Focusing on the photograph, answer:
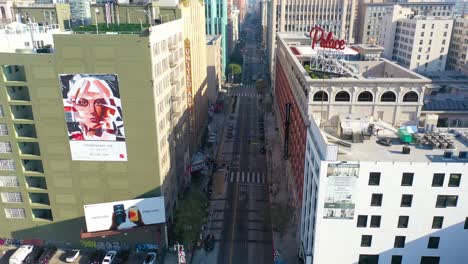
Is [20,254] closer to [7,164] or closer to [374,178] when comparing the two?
[7,164]

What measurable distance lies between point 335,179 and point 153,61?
37.0 m

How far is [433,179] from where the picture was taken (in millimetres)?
51031

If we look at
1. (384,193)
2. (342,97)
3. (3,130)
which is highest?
(342,97)

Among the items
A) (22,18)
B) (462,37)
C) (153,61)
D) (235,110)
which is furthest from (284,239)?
(462,37)

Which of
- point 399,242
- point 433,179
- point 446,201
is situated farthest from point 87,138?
point 446,201

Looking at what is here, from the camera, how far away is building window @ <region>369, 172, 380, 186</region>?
2012 inches

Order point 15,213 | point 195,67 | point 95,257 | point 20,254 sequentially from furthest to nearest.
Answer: point 195,67
point 15,213
point 95,257
point 20,254

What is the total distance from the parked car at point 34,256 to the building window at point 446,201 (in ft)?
235

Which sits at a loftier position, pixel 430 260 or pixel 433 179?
pixel 433 179

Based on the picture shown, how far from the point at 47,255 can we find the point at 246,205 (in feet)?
147

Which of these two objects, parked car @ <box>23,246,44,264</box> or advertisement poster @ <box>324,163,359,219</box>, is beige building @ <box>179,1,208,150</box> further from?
advertisement poster @ <box>324,163,359,219</box>

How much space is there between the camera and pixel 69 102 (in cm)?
6694

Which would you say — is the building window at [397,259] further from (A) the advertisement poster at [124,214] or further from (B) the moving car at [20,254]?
(B) the moving car at [20,254]

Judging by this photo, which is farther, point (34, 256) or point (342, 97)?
point (34, 256)
